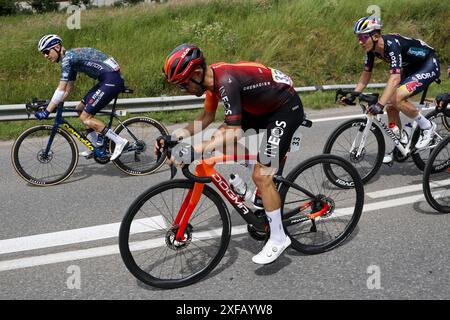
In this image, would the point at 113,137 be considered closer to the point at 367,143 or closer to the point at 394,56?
the point at 367,143

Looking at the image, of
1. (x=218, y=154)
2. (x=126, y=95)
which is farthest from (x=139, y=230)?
(x=126, y=95)

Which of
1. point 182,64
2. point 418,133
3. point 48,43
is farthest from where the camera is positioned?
point 48,43

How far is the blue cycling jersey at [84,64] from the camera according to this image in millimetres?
5941

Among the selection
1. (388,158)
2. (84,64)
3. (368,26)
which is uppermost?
(368,26)

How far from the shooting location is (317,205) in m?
4.01

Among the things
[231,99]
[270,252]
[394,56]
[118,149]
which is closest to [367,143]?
[394,56]

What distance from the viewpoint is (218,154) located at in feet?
12.1

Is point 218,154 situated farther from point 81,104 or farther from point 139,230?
point 81,104

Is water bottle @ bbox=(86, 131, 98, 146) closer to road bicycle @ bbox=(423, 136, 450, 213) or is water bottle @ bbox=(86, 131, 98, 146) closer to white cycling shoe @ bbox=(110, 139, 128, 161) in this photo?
white cycling shoe @ bbox=(110, 139, 128, 161)

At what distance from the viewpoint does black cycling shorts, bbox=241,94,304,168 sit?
12.0 feet

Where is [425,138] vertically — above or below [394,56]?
below

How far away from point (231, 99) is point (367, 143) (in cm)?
277

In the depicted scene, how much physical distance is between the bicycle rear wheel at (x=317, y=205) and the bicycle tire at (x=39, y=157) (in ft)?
11.7
